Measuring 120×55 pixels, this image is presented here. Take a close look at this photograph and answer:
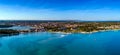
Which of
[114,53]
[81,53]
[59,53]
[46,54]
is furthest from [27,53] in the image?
[114,53]

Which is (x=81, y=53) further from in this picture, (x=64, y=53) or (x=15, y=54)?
(x=15, y=54)

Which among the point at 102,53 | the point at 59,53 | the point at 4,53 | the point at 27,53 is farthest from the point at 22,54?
the point at 102,53

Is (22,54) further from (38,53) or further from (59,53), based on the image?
(59,53)

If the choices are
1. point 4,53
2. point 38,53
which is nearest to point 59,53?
point 38,53

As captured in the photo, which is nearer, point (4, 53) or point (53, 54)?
point (53, 54)

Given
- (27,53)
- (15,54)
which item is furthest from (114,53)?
(15,54)

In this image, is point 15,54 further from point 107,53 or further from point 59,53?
point 107,53

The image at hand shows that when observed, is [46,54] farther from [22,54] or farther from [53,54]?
[22,54]
